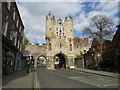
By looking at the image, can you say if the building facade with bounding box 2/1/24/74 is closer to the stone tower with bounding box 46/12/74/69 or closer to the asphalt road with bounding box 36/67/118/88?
the asphalt road with bounding box 36/67/118/88

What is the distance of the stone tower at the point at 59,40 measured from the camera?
37322 mm

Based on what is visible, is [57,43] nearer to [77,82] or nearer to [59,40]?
[59,40]

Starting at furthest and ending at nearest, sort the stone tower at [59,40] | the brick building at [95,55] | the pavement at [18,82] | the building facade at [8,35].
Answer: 1. the stone tower at [59,40]
2. the brick building at [95,55]
3. the building facade at [8,35]
4. the pavement at [18,82]

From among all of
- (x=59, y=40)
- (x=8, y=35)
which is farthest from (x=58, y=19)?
(x=8, y=35)

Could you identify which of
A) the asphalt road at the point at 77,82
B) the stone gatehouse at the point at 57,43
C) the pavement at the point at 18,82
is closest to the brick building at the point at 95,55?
the stone gatehouse at the point at 57,43

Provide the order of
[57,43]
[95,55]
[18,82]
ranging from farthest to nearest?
[57,43] → [95,55] → [18,82]

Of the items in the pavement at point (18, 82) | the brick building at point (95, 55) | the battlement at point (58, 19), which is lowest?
the pavement at point (18, 82)

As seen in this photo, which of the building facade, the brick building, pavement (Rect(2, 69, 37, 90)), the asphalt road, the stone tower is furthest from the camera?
the stone tower

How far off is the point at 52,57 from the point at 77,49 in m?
10.8

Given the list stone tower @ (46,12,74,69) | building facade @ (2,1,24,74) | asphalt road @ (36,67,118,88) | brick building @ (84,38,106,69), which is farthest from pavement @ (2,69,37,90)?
stone tower @ (46,12,74,69)

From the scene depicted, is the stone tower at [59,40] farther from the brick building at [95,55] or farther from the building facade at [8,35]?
the building facade at [8,35]

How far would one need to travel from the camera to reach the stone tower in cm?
3732

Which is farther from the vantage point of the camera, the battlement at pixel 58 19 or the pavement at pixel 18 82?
the battlement at pixel 58 19

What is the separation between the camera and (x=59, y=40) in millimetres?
38188
